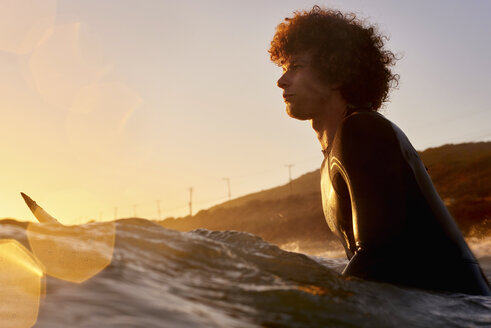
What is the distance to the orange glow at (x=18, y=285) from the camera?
1.15 metres

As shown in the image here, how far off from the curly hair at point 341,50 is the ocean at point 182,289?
1.51 m

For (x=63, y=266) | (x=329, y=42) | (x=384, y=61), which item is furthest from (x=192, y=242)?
(x=384, y=61)

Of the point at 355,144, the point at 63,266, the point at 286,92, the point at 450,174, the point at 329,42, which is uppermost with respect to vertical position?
the point at 450,174

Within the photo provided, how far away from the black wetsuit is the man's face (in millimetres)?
583

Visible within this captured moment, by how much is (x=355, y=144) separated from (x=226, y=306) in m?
1.36

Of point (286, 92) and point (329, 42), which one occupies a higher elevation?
point (329, 42)

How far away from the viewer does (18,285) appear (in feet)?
4.33

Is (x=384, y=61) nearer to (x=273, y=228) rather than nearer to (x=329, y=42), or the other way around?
(x=329, y=42)

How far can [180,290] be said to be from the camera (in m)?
Result: 1.56

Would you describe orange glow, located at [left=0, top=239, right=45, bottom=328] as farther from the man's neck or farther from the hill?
the hill

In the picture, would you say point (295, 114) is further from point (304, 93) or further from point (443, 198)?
point (443, 198)

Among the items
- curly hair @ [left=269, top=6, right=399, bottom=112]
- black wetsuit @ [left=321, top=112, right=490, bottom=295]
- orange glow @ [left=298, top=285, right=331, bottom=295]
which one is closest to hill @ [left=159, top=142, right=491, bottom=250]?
curly hair @ [left=269, top=6, right=399, bottom=112]

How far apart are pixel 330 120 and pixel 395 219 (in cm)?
103

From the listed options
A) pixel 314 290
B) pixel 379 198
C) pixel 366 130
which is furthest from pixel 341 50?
pixel 314 290
